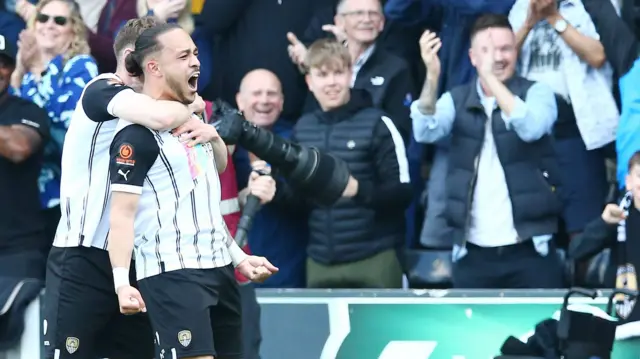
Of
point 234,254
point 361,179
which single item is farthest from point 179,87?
point 361,179

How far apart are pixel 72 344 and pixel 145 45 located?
1330 mm

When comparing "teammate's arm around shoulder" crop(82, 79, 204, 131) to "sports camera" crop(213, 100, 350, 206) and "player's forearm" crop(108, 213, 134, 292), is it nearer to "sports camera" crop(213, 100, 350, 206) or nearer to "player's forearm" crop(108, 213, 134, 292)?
"player's forearm" crop(108, 213, 134, 292)

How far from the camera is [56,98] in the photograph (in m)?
8.10

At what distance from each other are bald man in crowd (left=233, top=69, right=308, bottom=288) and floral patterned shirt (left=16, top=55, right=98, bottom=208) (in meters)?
0.97

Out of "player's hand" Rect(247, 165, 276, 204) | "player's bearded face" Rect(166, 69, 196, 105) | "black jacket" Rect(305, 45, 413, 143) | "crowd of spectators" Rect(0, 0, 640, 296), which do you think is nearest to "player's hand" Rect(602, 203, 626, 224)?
"crowd of spectators" Rect(0, 0, 640, 296)

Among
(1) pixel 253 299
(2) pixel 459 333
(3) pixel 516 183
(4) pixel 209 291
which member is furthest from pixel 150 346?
(3) pixel 516 183

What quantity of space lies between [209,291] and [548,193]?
304cm

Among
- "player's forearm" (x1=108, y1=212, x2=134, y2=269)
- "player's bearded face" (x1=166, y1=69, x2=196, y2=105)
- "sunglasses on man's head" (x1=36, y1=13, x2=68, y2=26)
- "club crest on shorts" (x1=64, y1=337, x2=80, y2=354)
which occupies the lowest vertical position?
"club crest on shorts" (x1=64, y1=337, x2=80, y2=354)

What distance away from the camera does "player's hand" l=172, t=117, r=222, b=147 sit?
545 centimetres

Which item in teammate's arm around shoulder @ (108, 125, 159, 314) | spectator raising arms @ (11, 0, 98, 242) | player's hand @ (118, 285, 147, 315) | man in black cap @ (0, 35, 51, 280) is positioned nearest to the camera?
player's hand @ (118, 285, 147, 315)

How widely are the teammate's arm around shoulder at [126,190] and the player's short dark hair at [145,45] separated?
30 cm

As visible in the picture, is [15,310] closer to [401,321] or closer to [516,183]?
[401,321]

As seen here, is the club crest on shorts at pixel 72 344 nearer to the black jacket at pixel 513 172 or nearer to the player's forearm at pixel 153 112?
A: the player's forearm at pixel 153 112

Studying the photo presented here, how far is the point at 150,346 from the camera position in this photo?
6.08 meters
